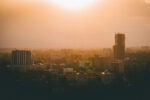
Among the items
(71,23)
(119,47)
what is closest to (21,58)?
(71,23)

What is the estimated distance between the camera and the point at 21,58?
9.61ft

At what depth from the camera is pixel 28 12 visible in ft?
9.74

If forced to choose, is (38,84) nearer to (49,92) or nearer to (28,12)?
(49,92)

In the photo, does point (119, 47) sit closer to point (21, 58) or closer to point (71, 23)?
point (71, 23)

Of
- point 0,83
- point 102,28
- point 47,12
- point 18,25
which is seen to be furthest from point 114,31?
point 0,83

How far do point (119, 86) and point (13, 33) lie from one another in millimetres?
865

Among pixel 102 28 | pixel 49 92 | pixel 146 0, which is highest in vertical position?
pixel 146 0

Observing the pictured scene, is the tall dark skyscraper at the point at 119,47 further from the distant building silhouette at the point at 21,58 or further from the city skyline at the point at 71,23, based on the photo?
the distant building silhouette at the point at 21,58

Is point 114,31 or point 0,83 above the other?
point 114,31

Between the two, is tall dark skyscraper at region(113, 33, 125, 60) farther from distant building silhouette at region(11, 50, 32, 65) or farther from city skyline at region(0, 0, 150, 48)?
distant building silhouette at region(11, 50, 32, 65)

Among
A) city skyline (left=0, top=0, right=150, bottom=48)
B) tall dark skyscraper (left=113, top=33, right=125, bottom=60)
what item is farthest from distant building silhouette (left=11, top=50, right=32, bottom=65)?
tall dark skyscraper (left=113, top=33, right=125, bottom=60)

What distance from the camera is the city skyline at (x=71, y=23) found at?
9.65ft

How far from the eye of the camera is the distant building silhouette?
2920 millimetres

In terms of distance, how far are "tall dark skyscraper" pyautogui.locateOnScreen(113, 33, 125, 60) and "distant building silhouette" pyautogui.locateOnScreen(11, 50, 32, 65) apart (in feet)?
2.05
